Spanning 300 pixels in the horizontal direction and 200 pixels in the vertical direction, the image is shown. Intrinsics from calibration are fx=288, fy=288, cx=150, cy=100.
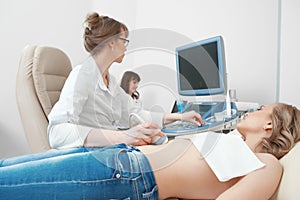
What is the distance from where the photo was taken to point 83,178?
88cm

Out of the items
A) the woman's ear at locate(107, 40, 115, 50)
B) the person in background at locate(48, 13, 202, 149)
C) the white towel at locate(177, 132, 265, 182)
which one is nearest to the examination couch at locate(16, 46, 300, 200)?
the person in background at locate(48, 13, 202, 149)

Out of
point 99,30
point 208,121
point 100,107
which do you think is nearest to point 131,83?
point 100,107

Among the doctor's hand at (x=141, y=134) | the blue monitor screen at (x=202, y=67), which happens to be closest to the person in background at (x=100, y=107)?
the doctor's hand at (x=141, y=134)

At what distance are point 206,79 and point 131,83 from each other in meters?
0.50

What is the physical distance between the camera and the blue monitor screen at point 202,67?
4.95ft

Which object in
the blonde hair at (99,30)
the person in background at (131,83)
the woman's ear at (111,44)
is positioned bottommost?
the person in background at (131,83)

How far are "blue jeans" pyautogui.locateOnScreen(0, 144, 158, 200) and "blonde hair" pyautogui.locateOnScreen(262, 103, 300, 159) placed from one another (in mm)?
439

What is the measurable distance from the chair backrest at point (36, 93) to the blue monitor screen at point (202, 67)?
726 mm

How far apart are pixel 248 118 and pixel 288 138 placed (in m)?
0.17

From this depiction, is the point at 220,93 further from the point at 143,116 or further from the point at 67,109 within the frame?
the point at 67,109

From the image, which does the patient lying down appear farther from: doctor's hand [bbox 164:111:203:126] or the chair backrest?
the chair backrest

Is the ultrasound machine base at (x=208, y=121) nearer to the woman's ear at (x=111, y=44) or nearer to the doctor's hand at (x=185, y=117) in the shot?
the doctor's hand at (x=185, y=117)

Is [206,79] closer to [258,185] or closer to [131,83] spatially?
[131,83]

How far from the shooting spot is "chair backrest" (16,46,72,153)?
4.89 ft
